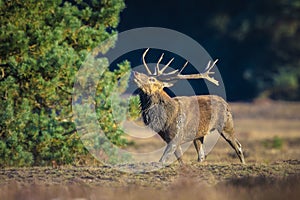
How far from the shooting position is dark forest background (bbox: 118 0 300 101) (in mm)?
51094

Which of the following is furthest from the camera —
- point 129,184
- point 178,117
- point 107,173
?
point 178,117

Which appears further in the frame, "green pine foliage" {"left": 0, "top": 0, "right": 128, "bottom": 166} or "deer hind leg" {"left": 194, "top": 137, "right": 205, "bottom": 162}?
"green pine foliage" {"left": 0, "top": 0, "right": 128, "bottom": 166}

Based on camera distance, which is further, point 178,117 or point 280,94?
point 280,94

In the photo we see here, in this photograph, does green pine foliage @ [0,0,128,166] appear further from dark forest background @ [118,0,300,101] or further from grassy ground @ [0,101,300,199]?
dark forest background @ [118,0,300,101]

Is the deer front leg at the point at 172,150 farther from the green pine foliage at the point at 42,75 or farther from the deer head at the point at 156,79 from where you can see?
the green pine foliage at the point at 42,75

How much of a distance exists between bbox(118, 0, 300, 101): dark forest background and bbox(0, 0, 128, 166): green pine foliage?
29959 millimetres

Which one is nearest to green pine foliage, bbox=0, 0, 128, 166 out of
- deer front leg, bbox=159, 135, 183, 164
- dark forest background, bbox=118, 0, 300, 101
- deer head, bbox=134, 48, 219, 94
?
deer head, bbox=134, 48, 219, 94

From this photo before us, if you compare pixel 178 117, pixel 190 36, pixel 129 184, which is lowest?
pixel 129 184

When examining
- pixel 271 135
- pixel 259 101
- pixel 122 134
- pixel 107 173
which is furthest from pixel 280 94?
pixel 107 173

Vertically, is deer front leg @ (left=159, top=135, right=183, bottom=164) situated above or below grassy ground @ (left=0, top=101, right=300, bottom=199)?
above

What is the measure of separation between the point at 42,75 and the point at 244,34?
36119 millimetres

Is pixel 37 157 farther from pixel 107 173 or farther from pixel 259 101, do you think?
pixel 259 101

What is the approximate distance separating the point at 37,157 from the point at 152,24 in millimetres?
36298

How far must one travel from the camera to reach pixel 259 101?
5069 cm
